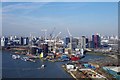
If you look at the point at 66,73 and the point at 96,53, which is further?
the point at 96,53

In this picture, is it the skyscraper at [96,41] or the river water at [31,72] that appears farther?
the skyscraper at [96,41]

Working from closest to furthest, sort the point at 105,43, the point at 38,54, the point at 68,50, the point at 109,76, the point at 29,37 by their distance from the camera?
1. the point at 109,76
2. the point at 38,54
3. the point at 68,50
4. the point at 29,37
5. the point at 105,43

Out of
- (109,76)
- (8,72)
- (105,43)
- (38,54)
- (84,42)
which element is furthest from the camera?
(105,43)

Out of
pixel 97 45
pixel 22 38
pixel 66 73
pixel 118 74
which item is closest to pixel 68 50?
pixel 97 45

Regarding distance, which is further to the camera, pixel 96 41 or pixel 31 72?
pixel 96 41

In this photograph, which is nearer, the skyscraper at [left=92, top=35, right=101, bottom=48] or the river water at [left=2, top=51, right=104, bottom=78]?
the river water at [left=2, top=51, right=104, bottom=78]

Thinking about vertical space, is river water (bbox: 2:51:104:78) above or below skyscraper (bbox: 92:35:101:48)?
below

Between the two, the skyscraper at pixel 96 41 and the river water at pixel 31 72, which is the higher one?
the skyscraper at pixel 96 41

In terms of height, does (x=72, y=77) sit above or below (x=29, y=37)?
below

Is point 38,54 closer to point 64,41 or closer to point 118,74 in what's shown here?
point 64,41
